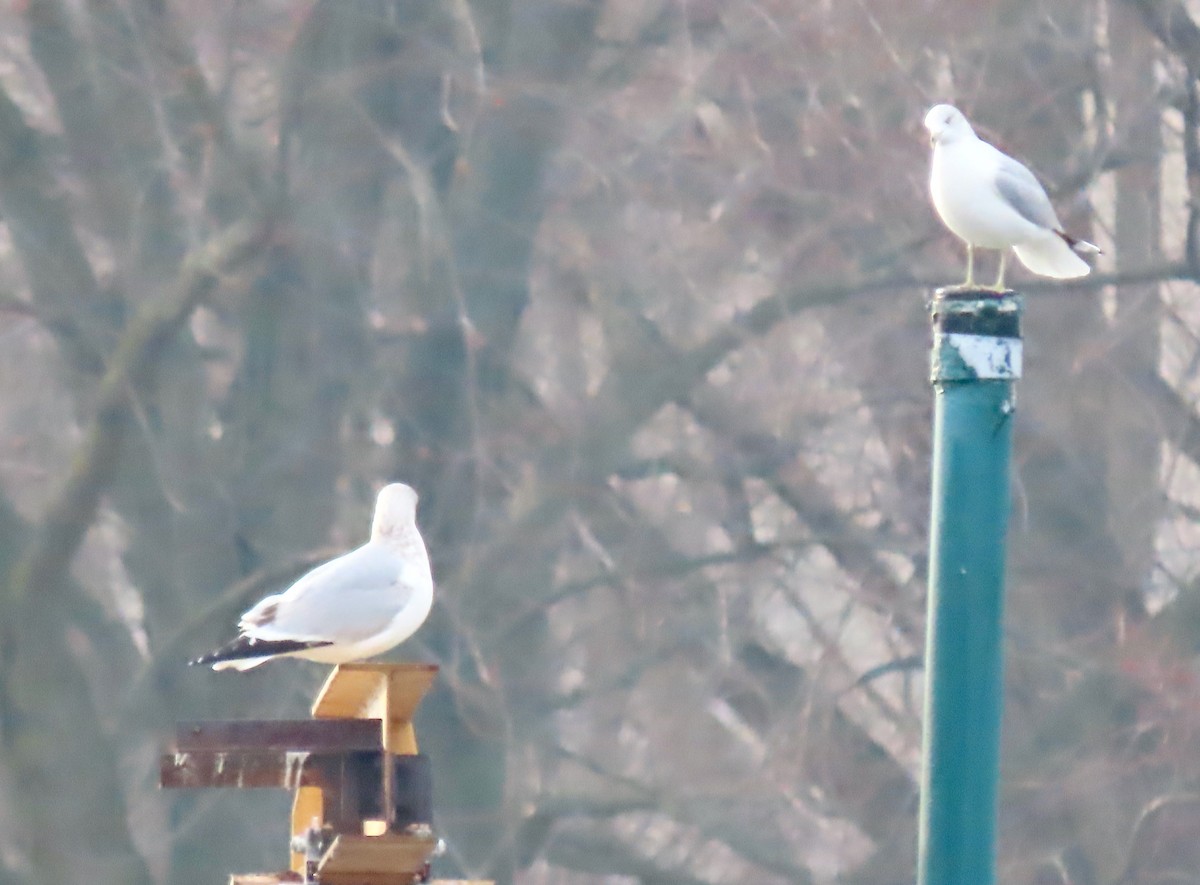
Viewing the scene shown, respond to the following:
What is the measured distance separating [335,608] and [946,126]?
1889mm

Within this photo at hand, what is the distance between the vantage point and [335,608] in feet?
14.4

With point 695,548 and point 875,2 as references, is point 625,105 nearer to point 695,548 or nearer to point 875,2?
point 875,2

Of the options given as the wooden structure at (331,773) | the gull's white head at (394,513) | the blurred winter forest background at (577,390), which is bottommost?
the wooden structure at (331,773)

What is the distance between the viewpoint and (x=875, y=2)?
31.9 ft

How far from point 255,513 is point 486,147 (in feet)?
5.17

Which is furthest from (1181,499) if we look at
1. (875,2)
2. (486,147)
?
(486,147)

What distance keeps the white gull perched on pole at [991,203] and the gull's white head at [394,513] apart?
1260 mm

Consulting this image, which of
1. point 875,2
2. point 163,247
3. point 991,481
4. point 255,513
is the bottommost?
point 991,481

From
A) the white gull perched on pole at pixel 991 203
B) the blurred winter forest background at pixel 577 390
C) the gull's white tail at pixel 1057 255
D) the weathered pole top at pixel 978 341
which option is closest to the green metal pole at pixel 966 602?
the weathered pole top at pixel 978 341

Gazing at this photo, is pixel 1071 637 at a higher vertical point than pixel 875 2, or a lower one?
lower

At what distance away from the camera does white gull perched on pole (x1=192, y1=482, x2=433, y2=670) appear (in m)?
4.37

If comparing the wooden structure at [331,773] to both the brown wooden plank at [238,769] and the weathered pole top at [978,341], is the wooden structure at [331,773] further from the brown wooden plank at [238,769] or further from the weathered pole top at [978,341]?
the weathered pole top at [978,341]

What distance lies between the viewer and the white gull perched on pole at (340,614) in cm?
437

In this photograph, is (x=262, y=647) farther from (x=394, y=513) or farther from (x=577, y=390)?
(x=577, y=390)
